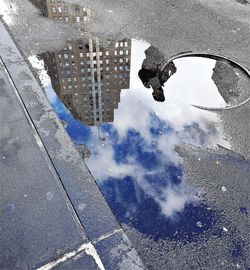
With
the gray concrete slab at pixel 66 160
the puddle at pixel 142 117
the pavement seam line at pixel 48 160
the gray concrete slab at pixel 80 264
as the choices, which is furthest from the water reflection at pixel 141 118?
the gray concrete slab at pixel 80 264

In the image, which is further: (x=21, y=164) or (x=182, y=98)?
(x=182, y=98)

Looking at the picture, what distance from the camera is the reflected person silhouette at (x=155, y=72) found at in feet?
15.1

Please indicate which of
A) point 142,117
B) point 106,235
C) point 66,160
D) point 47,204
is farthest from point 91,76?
point 106,235

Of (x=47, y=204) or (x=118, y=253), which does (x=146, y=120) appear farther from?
(x=118, y=253)

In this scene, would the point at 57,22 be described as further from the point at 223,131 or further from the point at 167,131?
the point at 223,131

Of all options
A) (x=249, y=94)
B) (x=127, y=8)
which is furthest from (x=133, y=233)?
(x=127, y=8)

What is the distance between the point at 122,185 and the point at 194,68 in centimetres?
268

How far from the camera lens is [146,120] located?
4117 mm

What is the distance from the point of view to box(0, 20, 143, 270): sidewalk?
2736 mm

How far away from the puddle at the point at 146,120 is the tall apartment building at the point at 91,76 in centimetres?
2

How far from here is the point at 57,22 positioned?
19.6 ft

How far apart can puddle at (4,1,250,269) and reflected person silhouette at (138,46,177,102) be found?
0.05 ft

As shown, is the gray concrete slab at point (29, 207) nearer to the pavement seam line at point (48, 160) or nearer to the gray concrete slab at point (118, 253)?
the pavement seam line at point (48, 160)

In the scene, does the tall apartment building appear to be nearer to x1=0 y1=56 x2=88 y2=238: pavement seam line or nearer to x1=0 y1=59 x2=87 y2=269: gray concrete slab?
x1=0 y1=56 x2=88 y2=238: pavement seam line
